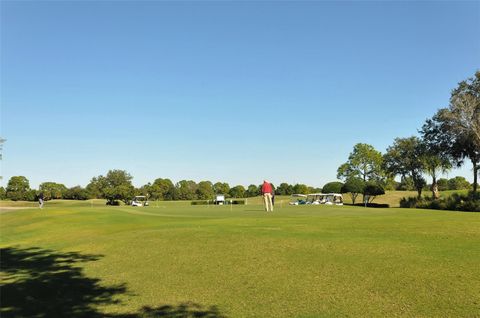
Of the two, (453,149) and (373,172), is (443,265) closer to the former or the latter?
(453,149)

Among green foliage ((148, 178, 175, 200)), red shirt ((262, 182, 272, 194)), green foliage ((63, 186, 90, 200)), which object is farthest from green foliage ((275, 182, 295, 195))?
red shirt ((262, 182, 272, 194))

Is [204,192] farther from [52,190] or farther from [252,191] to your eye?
[52,190]

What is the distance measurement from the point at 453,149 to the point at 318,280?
49.6 meters

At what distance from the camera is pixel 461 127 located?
1810 inches

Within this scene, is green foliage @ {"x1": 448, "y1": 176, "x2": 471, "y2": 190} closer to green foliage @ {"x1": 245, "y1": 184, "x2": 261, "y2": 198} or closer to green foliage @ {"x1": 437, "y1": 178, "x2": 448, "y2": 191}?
green foliage @ {"x1": 437, "y1": 178, "x2": 448, "y2": 191}

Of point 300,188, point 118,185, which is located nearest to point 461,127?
point 300,188

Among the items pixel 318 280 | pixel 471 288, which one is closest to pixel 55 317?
pixel 318 280

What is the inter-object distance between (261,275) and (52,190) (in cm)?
16009

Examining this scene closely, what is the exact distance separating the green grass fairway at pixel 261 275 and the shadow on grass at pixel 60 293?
0.03 meters

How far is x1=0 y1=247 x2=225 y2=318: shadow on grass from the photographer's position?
689cm

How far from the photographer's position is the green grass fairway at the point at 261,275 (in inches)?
259

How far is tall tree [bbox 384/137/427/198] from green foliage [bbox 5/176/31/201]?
123474 mm

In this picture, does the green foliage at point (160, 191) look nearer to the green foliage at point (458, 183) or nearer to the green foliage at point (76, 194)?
the green foliage at point (76, 194)

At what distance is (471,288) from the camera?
672 cm
